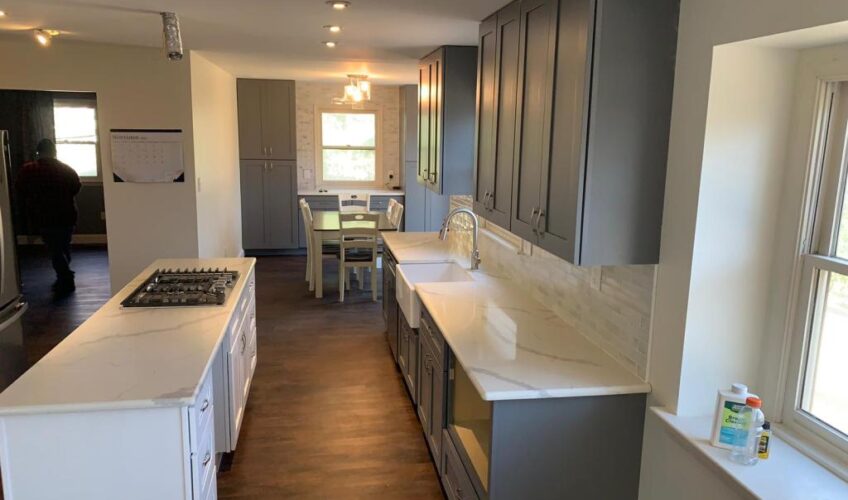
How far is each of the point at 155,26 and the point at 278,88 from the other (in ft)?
13.5

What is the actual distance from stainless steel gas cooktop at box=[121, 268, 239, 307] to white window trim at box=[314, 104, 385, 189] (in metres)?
5.12

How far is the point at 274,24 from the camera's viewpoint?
3.52 metres

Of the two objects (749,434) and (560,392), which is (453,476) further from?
(749,434)

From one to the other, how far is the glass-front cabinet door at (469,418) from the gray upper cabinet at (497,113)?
0.71 m

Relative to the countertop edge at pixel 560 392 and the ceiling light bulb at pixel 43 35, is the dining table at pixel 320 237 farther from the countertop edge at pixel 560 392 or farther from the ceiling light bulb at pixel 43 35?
the countertop edge at pixel 560 392

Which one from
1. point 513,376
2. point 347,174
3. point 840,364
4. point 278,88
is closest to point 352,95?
point 278,88

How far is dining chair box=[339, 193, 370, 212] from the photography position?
25.9 feet

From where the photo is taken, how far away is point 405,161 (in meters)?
8.17

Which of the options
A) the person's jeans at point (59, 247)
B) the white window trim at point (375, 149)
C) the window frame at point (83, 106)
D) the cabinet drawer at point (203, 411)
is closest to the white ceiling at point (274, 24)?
the cabinet drawer at point (203, 411)

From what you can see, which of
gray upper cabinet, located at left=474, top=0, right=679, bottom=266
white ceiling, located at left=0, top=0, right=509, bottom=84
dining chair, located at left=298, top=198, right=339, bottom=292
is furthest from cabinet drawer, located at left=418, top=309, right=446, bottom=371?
dining chair, located at left=298, top=198, right=339, bottom=292

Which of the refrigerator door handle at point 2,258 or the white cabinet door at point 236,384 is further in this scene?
the refrigerator door handle at point 2,258

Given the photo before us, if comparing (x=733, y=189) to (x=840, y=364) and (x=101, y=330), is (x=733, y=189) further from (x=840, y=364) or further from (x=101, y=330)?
(x=101, y=330)

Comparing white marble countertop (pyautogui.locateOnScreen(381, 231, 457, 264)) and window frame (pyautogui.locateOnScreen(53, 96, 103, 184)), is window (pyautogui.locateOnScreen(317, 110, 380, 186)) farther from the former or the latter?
white marble countertop (pyautogui.locateOnScreen(381, 231, 457, 264))

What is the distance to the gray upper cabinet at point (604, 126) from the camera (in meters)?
1.85
